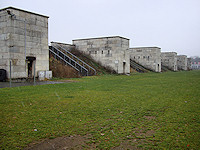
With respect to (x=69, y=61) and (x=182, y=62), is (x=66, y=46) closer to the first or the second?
(x=69, y=61)

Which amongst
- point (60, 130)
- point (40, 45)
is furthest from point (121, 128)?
point (40, 45)

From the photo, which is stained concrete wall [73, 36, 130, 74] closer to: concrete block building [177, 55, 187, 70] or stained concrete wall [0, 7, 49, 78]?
stained concrete wall [0, 7, 49, 78]

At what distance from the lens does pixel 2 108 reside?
19.8 feet

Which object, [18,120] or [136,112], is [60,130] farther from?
[136,112]

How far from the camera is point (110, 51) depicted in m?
27.9

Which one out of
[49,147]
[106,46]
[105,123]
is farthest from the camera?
[106,46]

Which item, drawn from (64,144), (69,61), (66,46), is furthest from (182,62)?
(64,144)

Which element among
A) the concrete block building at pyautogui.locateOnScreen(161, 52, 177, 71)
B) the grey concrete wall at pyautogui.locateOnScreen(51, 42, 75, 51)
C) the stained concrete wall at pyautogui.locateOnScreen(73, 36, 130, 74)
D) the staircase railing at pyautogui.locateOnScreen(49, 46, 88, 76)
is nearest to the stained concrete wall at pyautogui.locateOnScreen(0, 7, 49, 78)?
the staircase railing at pyautogui.locateOnScreen(49, 46, 88, 76)

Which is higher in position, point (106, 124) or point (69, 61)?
point (69, 61)


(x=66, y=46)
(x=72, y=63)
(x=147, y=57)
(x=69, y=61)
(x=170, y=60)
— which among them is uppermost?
(x=66, y=46)

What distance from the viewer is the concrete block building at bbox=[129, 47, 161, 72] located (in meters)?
41.3

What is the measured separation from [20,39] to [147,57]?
31.5 meters

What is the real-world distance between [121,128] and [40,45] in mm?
13938

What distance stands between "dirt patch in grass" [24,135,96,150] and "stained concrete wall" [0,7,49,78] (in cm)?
1163
